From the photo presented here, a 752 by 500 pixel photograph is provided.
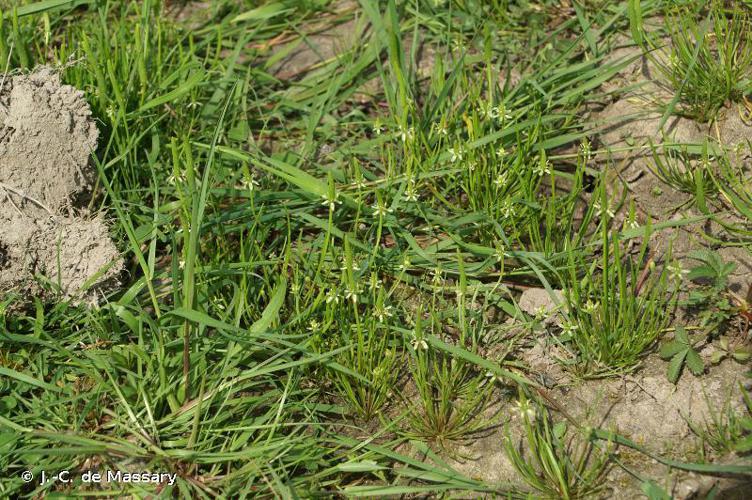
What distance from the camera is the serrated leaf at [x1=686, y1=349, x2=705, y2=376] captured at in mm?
2625

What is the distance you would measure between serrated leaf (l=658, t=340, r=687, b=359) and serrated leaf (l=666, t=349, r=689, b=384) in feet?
0.04

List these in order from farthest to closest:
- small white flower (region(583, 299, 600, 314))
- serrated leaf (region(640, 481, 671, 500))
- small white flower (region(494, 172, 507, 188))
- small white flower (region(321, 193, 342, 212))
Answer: small white flower (region(494, 172, 507, 188)) < small white flower (region(321, 193, 342, 212)) < small white flower (region(583, 299, 600, 314)) < serrated leaf (region(640, 481, 671, 500))

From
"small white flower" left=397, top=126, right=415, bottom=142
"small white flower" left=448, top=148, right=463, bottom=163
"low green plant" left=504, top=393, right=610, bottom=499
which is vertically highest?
"small white flower" left=397, top=126, right=415, bottom=142

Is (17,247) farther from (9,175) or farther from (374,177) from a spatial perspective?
(374,177)

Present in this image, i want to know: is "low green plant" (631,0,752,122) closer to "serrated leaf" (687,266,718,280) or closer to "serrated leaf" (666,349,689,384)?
"serrated leaf" (687,266,718,280)

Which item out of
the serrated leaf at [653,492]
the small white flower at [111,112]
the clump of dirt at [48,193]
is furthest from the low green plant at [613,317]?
the small white flower at [111,112]

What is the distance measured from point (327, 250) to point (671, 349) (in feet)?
4.06

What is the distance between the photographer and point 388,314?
277 cm

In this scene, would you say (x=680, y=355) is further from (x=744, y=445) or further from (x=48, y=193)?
(x=48, y=193)

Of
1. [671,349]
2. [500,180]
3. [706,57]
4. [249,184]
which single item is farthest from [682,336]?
[249,184]

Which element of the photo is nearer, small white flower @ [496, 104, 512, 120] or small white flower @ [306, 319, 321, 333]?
small white flower @ [306, 319, 321, 333]

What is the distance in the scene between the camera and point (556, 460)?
2.46m

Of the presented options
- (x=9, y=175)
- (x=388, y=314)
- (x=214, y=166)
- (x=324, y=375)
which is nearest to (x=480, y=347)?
(x=388, y=314)

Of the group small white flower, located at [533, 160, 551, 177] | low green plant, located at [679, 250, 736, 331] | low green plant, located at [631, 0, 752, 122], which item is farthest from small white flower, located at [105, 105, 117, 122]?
low green plant, located at [679, 250, 736, 331]
